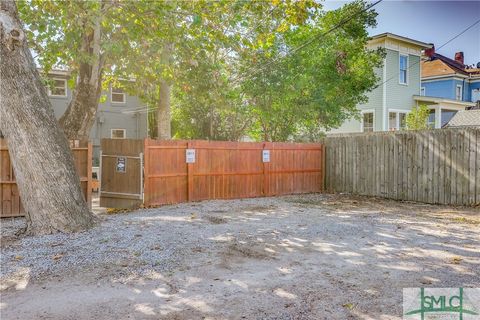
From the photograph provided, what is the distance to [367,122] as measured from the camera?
22.1 meters

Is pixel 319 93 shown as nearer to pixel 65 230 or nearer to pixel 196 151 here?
pixel 196 151

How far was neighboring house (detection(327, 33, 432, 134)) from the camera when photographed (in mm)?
21156

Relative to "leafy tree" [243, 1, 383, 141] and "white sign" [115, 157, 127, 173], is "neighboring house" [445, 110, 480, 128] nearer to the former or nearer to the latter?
"leafy tree" [243, 1, 383, 141]

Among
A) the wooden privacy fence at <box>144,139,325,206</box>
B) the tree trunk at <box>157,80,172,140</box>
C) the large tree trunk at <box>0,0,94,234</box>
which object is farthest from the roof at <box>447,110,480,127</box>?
the large tree trunk at <box>0,0,94,234</box>

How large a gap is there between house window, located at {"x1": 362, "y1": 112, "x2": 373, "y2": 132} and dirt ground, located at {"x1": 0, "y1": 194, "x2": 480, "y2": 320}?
45.2ft

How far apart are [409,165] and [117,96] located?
17.4 meters

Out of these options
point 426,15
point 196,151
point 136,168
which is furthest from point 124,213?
point 426,15

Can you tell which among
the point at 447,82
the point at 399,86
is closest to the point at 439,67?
the point at 447,82

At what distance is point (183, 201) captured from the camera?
37.0ft

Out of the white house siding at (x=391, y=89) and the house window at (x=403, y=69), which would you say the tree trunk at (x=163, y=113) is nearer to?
the white house siding at (x=391, y=89)

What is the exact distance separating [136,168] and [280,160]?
5.11 metres

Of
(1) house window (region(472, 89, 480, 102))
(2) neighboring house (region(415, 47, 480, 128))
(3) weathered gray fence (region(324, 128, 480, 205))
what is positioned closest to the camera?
(3) weathered gray fence (region(324, 128, 480, 205))

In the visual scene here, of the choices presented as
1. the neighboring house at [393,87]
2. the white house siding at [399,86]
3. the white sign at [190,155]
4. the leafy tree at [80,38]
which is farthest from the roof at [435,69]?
the leafy tree at [80,38]

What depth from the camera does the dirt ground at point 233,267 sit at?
150 inches
